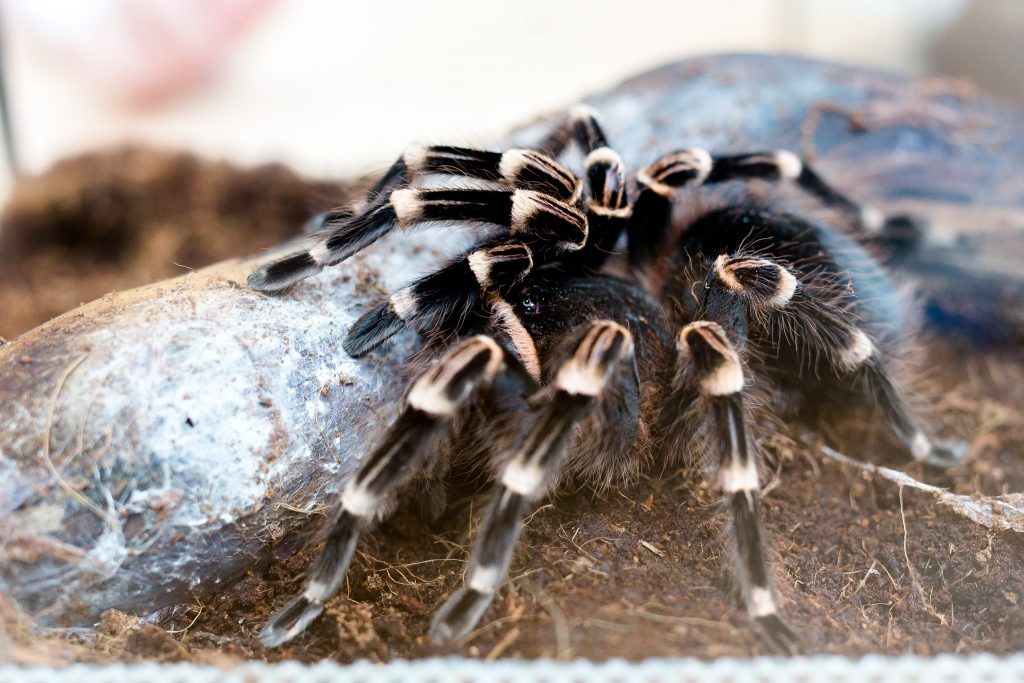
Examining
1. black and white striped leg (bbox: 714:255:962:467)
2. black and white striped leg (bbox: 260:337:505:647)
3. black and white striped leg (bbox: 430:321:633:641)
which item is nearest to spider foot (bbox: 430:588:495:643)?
black and white striped leg (bbox: 430:321:633:641)

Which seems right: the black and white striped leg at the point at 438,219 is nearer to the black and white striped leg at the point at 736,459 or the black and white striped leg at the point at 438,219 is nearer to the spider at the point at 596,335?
the spider at the point at 596,335

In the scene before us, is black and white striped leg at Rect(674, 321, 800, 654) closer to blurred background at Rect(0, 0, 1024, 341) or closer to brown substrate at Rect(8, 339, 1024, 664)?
brown substrate at Rect(8, 339, 1024, 664)

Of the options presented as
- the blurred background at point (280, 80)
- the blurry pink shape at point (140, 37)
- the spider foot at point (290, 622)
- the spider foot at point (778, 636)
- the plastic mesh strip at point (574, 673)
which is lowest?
the spider foot at point (778, 636)

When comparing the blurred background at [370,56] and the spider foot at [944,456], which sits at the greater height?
the blurred background at [370,56]

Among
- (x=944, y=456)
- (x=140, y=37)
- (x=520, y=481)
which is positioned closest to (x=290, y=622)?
(x=520, y=481)

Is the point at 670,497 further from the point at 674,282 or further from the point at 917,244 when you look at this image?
the point at 917,244

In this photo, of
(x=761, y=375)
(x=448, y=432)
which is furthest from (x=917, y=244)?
(x=448, y=432)

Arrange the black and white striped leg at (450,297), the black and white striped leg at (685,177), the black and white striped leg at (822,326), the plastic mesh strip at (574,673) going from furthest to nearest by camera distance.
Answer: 1. the black and white striped leg at (685,177)
2. the black and white striped leg at (822,326)
3. the black and white striped leg at (450,297)
4. the plastic mesh strip at (574,673)

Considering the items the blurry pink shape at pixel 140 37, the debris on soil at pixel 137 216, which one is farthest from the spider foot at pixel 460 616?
the blurry pink shape at pixel 140 37

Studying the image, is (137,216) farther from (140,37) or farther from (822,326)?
(822,326)
